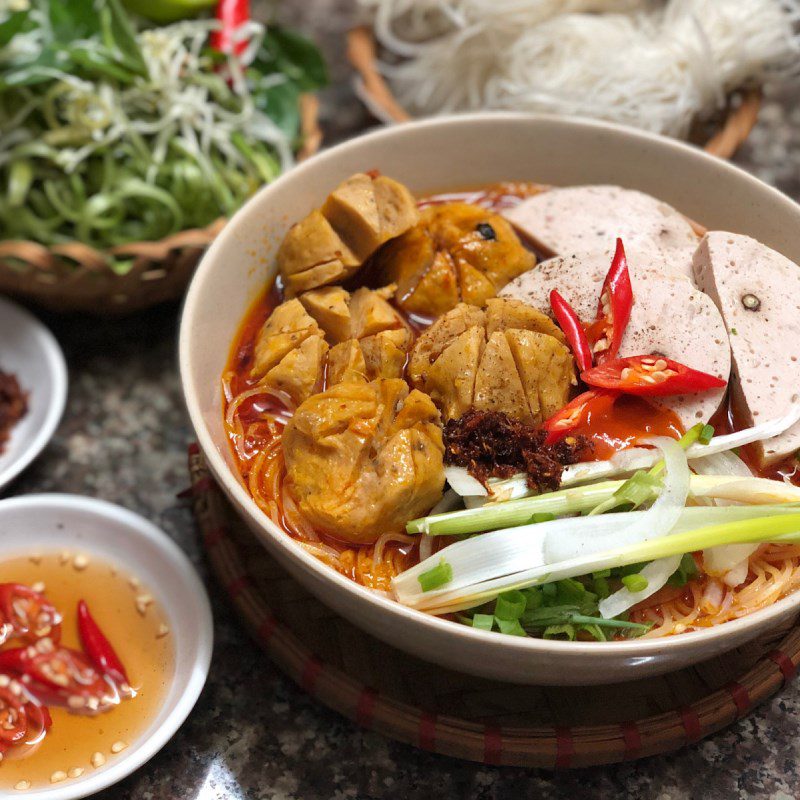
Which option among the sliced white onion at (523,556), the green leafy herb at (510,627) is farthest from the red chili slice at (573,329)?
the green leafy herb at (510,627)

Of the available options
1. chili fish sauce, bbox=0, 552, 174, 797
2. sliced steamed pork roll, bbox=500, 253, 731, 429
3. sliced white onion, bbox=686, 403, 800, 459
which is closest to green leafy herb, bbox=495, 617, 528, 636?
sliced white onion, bbox=686, 403, 800, 459

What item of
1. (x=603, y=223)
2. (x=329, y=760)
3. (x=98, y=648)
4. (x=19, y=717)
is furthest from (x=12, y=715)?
(x=603, y=223)

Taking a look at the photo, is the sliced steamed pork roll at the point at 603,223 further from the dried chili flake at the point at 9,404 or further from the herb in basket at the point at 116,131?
the dried chili flake at the point at 9,404

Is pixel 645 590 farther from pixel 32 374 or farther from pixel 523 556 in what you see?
pixel 32 374

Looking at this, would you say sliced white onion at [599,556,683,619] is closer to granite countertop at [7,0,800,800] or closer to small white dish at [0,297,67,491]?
granite countertop at [7,0,800,800]

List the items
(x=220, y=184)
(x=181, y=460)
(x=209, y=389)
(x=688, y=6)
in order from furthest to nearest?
(x=688, y=6), (x=220, y=184), (x=181, y=460), (x=209, y=389)

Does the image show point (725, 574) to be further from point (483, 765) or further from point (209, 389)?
point (209, 389)

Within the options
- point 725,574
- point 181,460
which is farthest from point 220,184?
point 725,574
